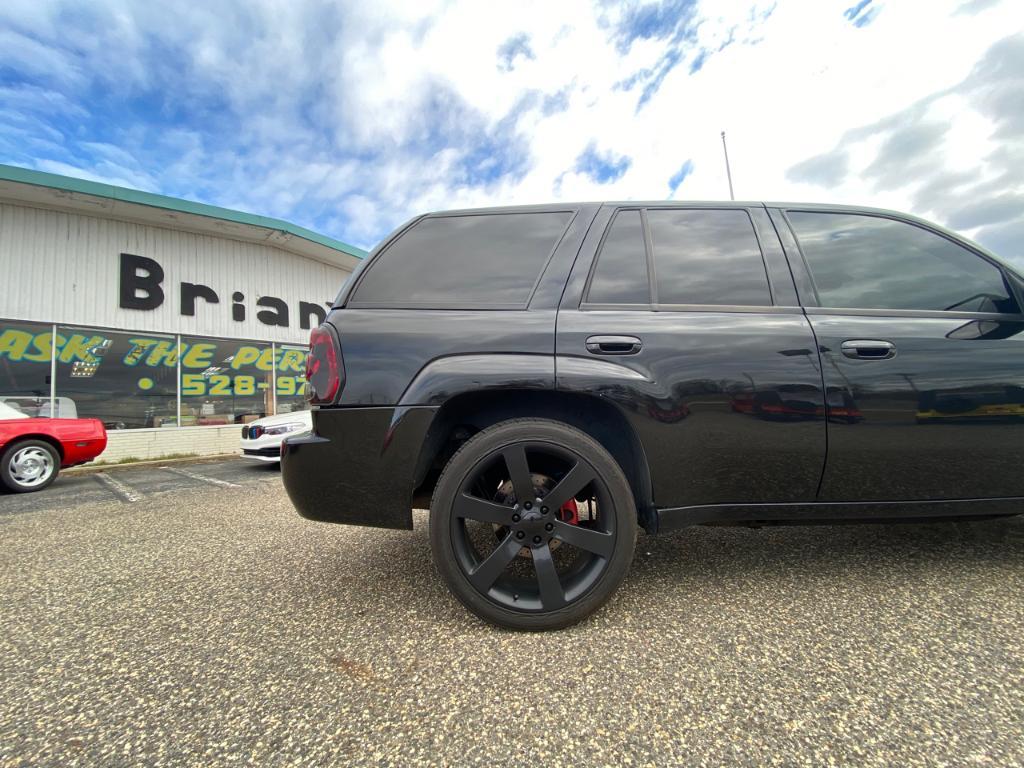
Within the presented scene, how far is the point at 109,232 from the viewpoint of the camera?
28.1 ft

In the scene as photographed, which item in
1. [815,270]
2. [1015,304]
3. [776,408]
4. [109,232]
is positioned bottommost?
[776,408]

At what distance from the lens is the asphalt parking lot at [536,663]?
3.55 ft

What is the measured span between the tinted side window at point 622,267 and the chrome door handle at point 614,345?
187 mm

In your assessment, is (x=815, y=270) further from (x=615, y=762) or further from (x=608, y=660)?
(x=615, y=762)

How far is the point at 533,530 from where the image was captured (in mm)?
1590

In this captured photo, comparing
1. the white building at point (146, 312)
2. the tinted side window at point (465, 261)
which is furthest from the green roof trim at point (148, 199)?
the tinted side window at point (465, 261)

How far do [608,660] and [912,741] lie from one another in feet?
2.43

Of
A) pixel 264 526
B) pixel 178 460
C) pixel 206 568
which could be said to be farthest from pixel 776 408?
pixel 178 460

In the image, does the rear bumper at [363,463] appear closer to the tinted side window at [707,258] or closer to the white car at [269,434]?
the tinted side window at [707,258]

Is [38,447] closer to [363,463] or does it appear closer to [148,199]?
[148,199]

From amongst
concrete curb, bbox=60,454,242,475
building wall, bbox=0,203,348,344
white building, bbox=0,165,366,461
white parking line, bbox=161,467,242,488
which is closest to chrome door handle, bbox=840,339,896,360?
white parking line, bbox=161,467,242,488

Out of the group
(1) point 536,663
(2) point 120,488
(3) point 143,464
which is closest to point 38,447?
(2) point 120,488

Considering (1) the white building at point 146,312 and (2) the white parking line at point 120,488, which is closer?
(2) the white parking line at point 120,488

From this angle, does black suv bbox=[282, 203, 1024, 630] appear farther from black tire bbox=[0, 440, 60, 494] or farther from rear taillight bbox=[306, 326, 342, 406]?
black tire bbox=[0, 440, 60, 494]
